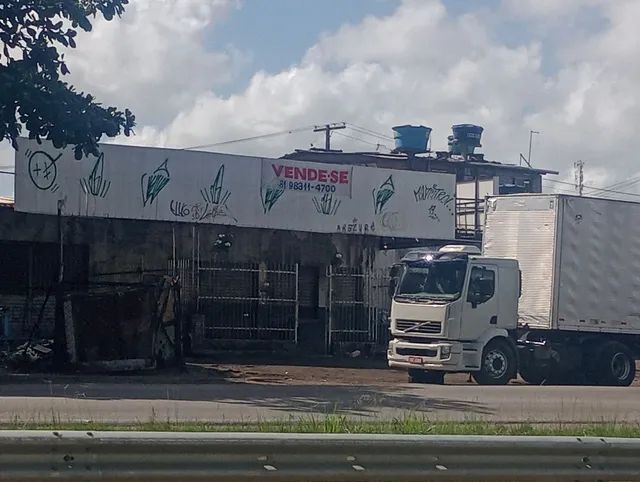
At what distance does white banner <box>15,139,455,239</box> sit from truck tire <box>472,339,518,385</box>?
28.4ft

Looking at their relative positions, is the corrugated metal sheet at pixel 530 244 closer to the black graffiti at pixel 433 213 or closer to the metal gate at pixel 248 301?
the black graffiti at pixel 433 213

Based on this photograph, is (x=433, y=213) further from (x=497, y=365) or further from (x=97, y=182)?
(x=97, y=182)

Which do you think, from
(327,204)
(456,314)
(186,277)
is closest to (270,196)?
(327,204)

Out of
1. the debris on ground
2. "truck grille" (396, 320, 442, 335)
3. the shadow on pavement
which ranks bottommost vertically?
the shadow on pavement

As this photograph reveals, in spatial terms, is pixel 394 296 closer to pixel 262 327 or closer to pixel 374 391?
pixel 374 391

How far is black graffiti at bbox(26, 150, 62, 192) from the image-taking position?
88.7ft

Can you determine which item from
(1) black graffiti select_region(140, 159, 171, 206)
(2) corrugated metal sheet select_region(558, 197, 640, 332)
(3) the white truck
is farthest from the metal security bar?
(2) corrugated metal sheet select_region(558, 197, 640, 332)

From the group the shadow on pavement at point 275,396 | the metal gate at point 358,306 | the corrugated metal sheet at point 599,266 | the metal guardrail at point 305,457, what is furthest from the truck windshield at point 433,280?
the metal guardrail at point 305,457

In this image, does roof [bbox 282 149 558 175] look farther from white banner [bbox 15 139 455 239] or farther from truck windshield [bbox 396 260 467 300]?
truck windshield [bbox 396 260 467 300]

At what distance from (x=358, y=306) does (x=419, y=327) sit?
28.5 feet

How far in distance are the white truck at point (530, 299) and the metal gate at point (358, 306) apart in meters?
7.13

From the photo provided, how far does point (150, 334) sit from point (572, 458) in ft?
53.7

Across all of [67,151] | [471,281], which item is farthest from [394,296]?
[67,151]

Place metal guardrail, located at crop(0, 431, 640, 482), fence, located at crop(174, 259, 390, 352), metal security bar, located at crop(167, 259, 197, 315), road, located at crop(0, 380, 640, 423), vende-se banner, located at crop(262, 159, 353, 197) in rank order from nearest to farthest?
metal guardrail, located at crop(0, 431, 640, 482) → road, located at crop(0, 380, 640, 423) → metal security bar, located at crop(167, 259, 197, 315) → fence, located at crop(174, 259, 390, 352) → vende-se banner, located at crop(262, 159, 353, 197)
